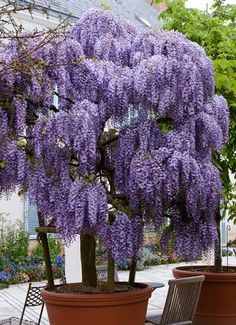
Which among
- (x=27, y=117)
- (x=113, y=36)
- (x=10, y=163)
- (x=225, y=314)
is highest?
(x=113, y=36)

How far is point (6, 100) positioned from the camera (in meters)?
4.82

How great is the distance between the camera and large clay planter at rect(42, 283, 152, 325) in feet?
15.9

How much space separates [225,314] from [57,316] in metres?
2.24

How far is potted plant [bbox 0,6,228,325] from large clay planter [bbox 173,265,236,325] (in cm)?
152

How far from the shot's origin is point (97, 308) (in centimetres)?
486

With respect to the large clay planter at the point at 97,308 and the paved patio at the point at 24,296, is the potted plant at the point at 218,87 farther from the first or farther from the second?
the large clay planter at the point at 97,308

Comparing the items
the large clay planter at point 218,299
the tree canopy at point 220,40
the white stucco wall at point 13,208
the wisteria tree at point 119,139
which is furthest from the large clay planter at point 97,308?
the white stucco wall at point 13,208

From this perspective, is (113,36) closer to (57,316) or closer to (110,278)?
(110,278)

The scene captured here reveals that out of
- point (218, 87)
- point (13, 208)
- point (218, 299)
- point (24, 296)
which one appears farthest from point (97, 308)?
point (13, 208)

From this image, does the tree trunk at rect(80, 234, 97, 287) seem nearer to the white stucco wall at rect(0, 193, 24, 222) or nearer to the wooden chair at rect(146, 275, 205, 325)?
the wooden chair at rect(146, 275, 205, 325)

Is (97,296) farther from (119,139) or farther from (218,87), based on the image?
(218,87)

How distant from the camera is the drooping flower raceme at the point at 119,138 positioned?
4562 mm

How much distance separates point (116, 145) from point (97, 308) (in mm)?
1340

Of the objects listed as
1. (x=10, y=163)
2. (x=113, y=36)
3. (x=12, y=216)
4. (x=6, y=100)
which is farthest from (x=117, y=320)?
(x=12, y=216)
